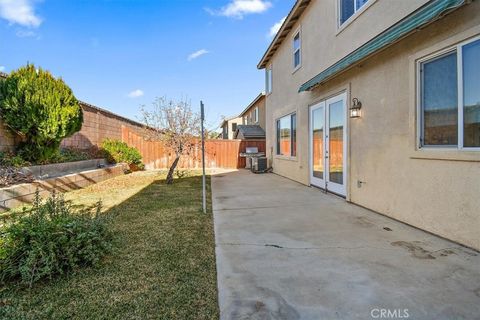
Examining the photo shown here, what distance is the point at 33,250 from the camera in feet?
9.24

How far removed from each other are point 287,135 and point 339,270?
9072 millimetres

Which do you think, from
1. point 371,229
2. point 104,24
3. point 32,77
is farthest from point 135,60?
→ point 371,229

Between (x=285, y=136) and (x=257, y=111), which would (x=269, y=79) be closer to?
(x=285, y=136)

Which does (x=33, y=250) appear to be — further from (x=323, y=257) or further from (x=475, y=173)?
(x=475, y=173)

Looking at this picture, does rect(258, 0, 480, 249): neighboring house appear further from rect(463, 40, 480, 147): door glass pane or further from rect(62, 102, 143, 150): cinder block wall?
rect(62, 102, 143, 150): cinder block wall

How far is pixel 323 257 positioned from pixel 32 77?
888cm

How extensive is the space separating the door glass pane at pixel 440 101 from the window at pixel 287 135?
6.32m

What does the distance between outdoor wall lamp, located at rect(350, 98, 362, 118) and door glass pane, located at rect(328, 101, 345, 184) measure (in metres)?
0.63

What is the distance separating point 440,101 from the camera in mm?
4102

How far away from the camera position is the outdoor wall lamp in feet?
19.9

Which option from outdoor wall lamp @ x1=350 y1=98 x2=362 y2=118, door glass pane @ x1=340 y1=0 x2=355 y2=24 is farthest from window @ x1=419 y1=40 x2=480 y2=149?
door glass pane @ x1=340 y1=0 x2=355 y2=24

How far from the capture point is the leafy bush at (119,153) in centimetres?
1275

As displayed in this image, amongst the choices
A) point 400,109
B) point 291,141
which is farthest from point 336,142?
point 291,141

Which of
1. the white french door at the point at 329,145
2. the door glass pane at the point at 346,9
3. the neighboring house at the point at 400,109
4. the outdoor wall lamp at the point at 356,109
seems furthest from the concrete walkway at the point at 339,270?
the door glass pane at the point at 346,9
